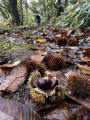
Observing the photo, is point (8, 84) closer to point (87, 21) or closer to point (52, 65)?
point (52, 65)

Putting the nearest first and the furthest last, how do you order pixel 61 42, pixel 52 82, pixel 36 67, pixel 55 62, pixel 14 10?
pixel 52 82, pixel 36 67, pixel 55 62, pixel 61 42, pixel 14 10

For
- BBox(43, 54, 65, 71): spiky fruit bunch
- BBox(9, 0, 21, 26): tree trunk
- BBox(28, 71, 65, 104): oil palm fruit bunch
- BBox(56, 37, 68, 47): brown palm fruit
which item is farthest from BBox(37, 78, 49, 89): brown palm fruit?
BBox(9, 0, 21, 26): tree trunk

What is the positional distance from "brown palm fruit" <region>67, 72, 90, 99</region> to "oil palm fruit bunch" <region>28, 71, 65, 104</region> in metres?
0.10

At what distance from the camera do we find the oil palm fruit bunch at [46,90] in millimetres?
875

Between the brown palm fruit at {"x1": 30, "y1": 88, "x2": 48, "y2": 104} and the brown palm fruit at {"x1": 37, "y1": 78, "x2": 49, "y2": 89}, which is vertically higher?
the brown palm fruit at {"x1": 37, "y1": 78, "x2": 49, "y2": 89}

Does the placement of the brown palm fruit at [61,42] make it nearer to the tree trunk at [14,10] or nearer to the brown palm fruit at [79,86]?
the brown palm fruit at [79,86]

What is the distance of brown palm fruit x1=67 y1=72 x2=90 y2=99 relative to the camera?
901 millimetres

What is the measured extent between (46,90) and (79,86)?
0.97 ft

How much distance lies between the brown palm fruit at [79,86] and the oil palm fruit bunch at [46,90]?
0.10 meters

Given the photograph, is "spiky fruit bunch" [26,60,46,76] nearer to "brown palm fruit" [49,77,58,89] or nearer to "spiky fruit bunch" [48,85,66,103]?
"brown palm fruit" [49,77,58,89]

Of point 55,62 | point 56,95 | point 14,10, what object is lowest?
point 56,95

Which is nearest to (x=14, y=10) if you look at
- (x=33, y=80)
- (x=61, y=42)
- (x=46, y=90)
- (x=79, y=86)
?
(x=61, y=42)

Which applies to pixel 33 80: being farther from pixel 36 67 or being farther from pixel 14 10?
pixel 14 10

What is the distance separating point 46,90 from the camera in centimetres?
97
